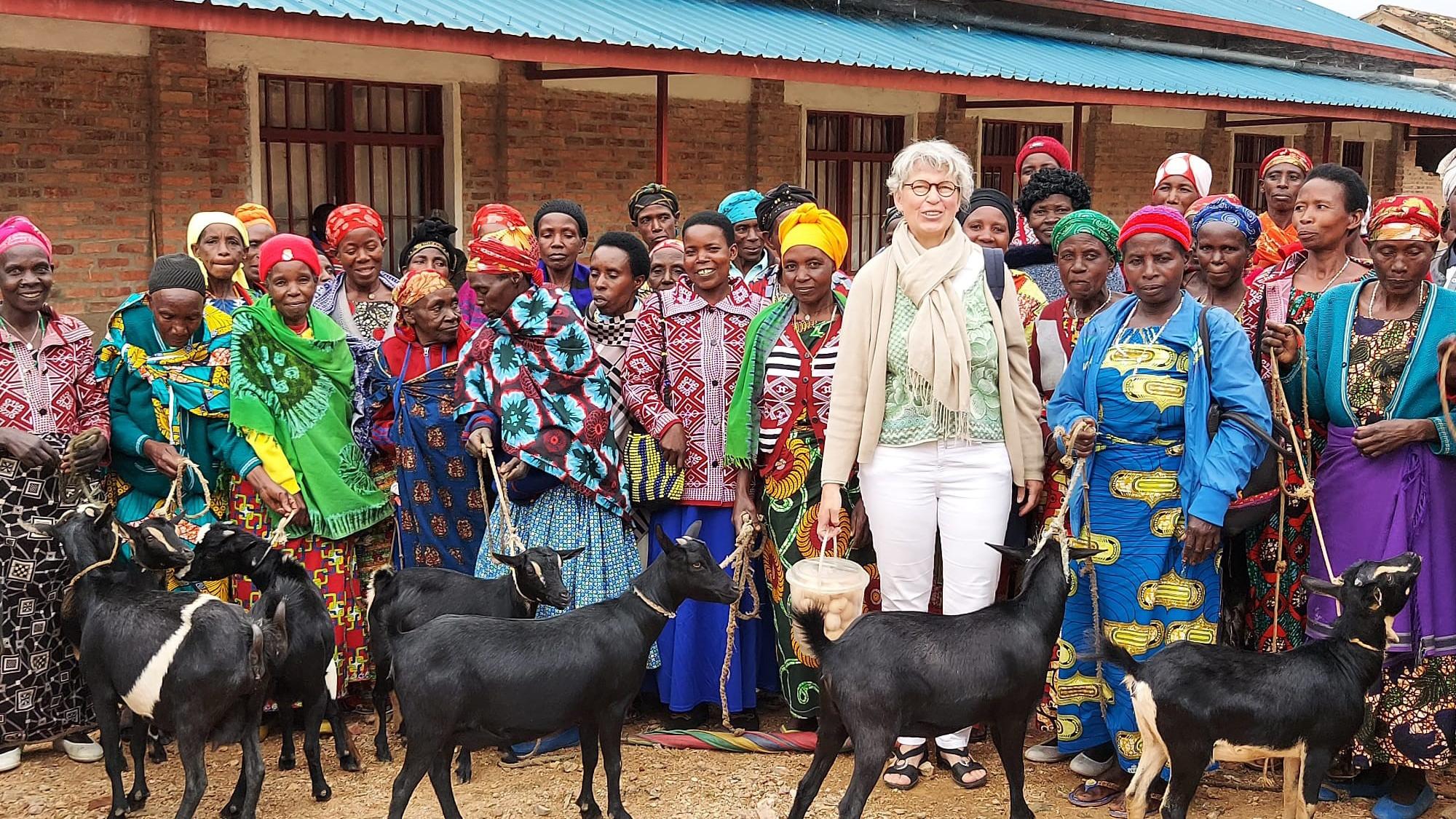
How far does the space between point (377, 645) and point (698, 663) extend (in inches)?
48.1

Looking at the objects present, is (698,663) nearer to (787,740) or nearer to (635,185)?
(787,740)

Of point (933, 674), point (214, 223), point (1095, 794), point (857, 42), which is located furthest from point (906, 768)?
point (857, 42)

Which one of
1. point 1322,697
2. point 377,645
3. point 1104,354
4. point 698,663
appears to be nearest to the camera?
point 1322,697

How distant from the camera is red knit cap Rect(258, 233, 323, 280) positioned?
5.18 meters

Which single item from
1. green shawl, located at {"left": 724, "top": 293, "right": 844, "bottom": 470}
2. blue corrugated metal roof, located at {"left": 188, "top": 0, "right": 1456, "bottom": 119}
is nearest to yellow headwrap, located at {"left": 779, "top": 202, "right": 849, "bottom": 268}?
green shawl, located at {"left": 724, "top": 293, "right": 844, "bottom": 470}

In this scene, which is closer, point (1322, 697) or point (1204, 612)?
point (1322, 697)

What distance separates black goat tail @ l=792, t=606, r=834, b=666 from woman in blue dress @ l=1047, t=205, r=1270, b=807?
2.80ft

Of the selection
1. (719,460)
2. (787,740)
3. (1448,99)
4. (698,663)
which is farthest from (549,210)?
(1448,99)

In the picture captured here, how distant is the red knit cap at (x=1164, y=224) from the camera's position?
4.38 meters

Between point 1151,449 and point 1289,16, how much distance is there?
19.7 meters

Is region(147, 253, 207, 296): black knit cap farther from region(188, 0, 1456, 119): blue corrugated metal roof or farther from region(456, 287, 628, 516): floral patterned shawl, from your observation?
region(188, 0, 1456, 119): blue corrugated metal roof

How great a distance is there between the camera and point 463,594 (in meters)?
4.80

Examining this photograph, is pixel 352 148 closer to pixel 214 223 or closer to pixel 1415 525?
pixel 214 223

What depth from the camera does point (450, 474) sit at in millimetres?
5207
